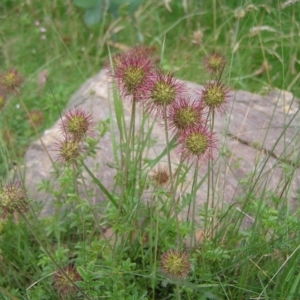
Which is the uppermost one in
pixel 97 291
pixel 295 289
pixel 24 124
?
pixel 24 124

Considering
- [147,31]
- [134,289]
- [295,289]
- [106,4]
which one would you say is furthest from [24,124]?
[295,289]

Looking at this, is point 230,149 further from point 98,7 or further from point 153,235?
point 98,7

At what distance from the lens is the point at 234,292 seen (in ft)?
5.84

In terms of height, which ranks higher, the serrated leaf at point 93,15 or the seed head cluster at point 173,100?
the serrated leaf at point 93,15

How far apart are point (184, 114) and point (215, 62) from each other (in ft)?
1.37

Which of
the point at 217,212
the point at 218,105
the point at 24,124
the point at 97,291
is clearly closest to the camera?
the point at 218,105

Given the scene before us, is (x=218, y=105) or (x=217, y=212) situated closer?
(x=218, y=105)

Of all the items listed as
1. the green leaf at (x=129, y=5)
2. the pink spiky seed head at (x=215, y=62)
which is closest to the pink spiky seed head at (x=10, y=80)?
the pink spiky seed head at (x=215, y=62)

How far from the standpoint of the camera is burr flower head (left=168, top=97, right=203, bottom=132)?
1.42m

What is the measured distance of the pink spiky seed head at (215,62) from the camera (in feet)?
5.87

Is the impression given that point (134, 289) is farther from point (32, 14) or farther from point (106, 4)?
point (32, 14)

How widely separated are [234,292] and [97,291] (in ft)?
1.28

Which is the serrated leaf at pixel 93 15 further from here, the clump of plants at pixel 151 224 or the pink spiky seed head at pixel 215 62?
the pink spiky seed head at pixel 215 62

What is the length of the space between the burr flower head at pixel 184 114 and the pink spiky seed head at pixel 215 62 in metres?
0.38
